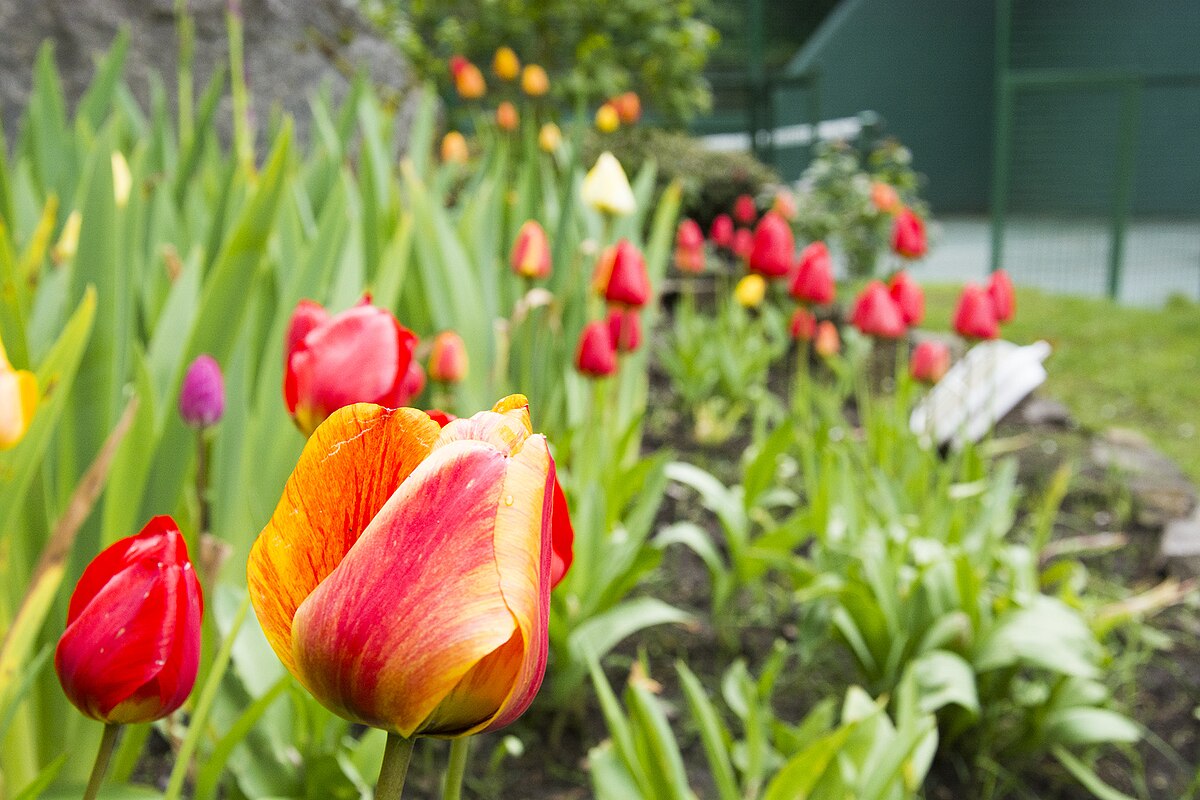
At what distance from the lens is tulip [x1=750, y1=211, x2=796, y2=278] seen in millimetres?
2223

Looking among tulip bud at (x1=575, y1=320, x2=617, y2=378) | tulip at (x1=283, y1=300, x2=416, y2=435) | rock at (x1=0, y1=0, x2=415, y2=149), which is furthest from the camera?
rock at (x1=0, y1=0, x2=415, y2=149)

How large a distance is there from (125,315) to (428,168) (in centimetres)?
122

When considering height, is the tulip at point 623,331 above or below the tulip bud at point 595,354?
below

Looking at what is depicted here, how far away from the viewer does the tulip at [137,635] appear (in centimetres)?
A: 54

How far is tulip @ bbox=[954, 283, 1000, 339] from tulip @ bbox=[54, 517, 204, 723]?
5.33 feet

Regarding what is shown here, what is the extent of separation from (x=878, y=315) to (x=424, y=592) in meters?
1.80

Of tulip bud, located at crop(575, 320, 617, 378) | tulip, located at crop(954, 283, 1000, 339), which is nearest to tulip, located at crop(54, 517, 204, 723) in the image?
tulip bud, located at crop(575, 320, 617, 378)

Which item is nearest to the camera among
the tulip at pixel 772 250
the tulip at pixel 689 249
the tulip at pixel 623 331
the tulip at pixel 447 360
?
the tulip at pixel 447 360

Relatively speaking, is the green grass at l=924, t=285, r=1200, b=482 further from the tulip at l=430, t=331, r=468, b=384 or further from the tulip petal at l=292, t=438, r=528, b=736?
the tulip petal at l=292, t=438, r=528, b=736

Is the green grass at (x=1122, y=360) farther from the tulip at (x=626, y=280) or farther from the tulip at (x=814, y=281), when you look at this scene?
the tulip at (x=626, y=280)

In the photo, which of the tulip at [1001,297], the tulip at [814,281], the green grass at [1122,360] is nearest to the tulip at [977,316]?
the tulip at [1001,297]

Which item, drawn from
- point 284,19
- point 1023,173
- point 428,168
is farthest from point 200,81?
point 1023,173

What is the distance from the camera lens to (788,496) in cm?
218

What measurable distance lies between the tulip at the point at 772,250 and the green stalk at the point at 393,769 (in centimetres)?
193
